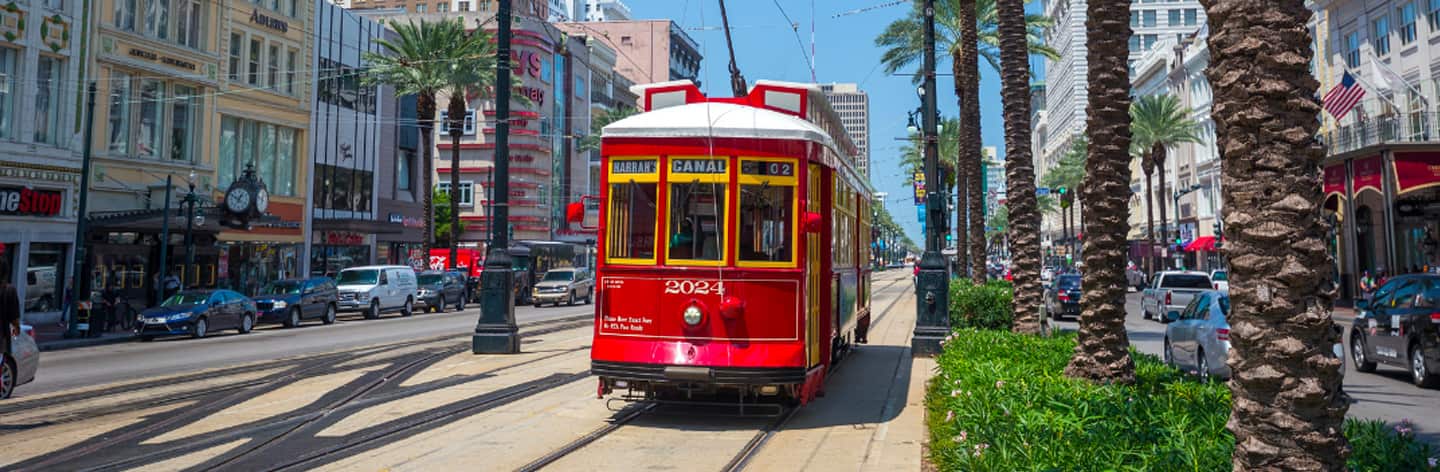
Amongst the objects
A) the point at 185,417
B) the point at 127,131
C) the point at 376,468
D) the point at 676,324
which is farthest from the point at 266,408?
the point at 127,131

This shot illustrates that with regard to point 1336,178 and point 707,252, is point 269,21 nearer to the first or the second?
point 707,252

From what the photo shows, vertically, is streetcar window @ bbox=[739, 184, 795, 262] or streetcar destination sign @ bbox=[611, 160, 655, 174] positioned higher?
streetcar destination sign @ bbox=[611, 160, 655, 174]

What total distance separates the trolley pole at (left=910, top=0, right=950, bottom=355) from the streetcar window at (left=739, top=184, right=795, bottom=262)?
7339mm

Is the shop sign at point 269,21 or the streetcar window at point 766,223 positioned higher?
the shop sign at point 269,21

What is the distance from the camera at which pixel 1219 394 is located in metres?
6.33

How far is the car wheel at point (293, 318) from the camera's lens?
3023 cm

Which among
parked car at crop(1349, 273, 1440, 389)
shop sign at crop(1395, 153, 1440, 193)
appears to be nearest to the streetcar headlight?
parked car at crop(1349, 273, 1440, 389)

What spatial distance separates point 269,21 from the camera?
38.8m

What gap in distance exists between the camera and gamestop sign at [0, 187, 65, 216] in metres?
27.7

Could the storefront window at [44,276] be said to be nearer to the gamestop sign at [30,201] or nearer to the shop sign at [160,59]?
the gamestop sign at [30,201]

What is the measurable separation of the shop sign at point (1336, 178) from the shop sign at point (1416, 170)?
3632 millimetres

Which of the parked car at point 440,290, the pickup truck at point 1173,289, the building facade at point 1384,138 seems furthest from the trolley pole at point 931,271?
the parked car at point 440,290

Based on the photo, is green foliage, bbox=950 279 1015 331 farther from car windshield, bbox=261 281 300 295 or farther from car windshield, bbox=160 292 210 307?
car windshield, bbox=261 281 300 295

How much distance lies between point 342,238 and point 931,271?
118 feet
